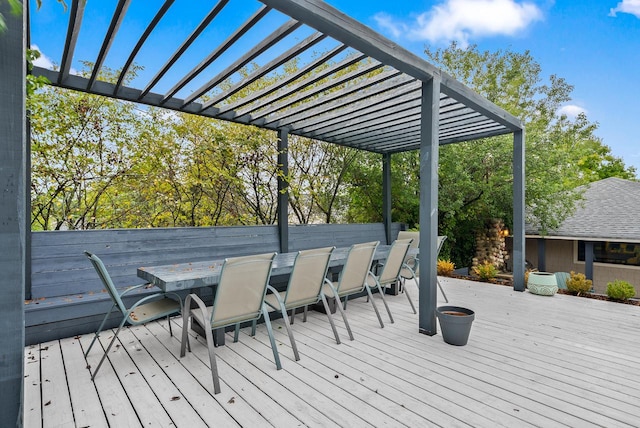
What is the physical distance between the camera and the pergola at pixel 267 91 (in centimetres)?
144

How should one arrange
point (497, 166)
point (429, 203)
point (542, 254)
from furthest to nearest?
point (542, 254) → point (497, 166) → point (429, 203)

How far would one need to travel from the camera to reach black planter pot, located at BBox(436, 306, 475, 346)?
3.00 m

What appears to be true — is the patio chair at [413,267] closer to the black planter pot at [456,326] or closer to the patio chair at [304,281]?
the black planter pot at [456,326]

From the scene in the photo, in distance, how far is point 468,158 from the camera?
8.97 m

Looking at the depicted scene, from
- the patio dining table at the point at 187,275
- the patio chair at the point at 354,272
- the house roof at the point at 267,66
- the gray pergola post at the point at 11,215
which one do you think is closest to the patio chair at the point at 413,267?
the patio chair at the point at 354,272

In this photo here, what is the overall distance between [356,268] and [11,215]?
2789 mm

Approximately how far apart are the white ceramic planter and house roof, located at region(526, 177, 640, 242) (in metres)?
7.25

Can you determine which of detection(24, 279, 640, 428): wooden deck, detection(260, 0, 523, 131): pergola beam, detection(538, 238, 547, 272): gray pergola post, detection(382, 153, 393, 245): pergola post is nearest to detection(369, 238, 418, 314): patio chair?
detection(24, 279, 640, 428): wooden deck

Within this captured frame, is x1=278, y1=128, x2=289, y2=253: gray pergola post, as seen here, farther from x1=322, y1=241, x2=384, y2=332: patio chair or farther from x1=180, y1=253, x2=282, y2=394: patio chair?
x1=180, y1=253, x2=282, y2=394: patio chair

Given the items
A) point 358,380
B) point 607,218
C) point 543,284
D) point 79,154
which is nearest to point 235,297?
point 358,380

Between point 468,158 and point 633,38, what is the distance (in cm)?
1845

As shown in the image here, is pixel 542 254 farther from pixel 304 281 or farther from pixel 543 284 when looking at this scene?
pixel 304 281

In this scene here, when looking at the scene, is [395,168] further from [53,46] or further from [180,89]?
[53,46]

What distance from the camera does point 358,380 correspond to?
238 centimetres
